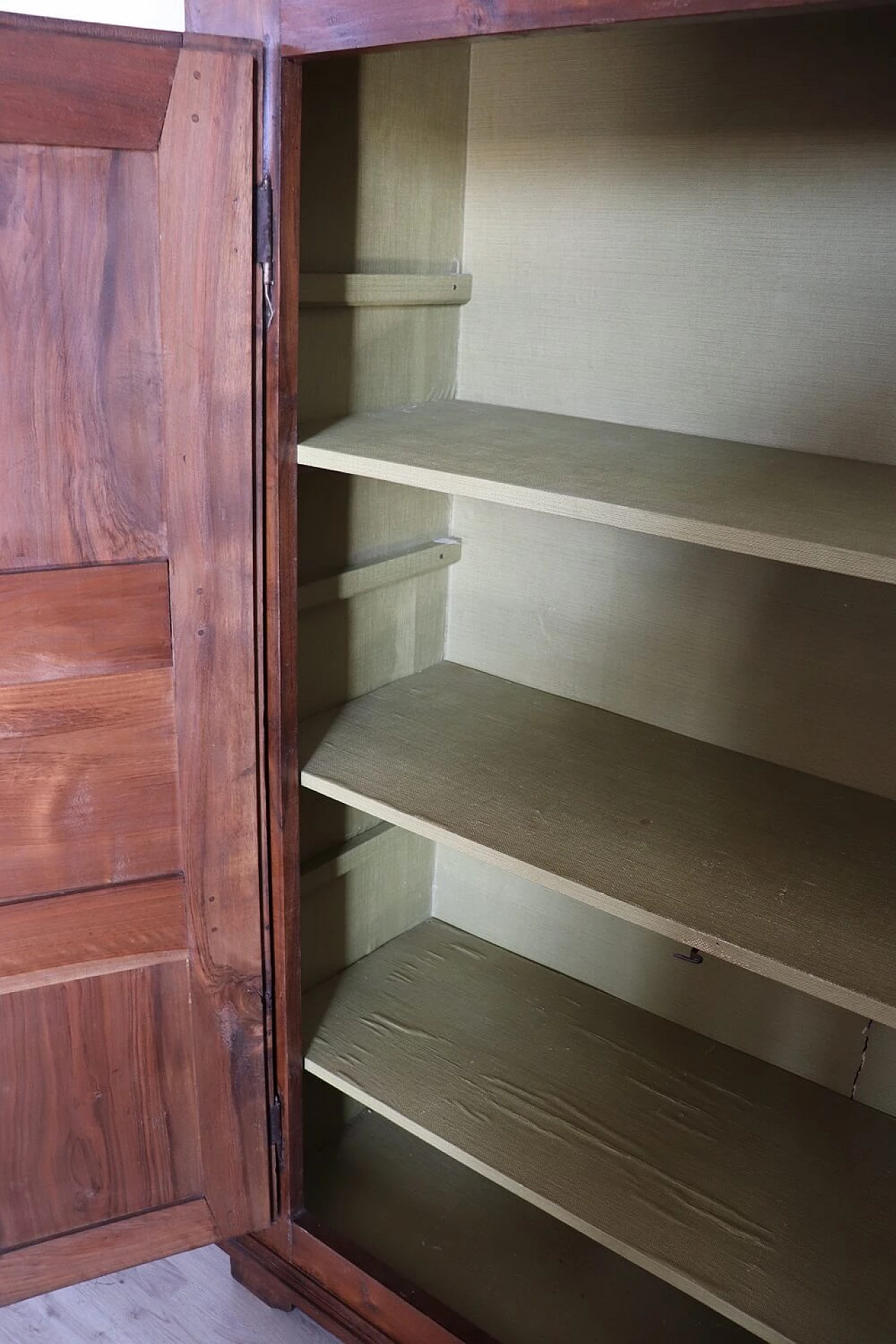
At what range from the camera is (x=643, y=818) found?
55.0 inches

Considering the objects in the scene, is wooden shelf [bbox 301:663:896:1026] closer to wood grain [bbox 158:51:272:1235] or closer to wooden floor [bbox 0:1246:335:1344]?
wood grain [bbox 158:51:272:1235]

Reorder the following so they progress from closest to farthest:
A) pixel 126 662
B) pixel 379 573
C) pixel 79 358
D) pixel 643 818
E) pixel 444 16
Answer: pixel 444 16, pixel 79 358, pixel 126 662, pixel 643 818, pixel 379 573

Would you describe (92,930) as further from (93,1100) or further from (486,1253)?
(486,1253)

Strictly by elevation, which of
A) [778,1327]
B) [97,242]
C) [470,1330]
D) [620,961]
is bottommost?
[470,1330]

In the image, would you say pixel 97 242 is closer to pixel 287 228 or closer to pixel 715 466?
pixel 287 228

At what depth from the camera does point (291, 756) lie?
1.41 metres

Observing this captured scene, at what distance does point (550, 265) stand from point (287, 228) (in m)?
0.52

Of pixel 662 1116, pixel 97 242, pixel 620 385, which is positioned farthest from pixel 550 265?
pixel 662 1116

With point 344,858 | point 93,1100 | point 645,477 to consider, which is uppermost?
point 645,477

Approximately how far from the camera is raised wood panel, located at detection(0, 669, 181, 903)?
1253 mm

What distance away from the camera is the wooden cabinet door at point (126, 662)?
110 centimetres

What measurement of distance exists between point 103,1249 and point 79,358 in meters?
1.21

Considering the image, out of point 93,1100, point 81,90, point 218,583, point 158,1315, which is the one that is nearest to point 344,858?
point 93,1100

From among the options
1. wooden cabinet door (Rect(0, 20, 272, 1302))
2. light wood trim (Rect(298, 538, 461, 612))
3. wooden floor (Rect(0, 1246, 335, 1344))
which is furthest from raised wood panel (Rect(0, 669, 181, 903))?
wooden floor (Rect(0, 1246, 335, 1344))
